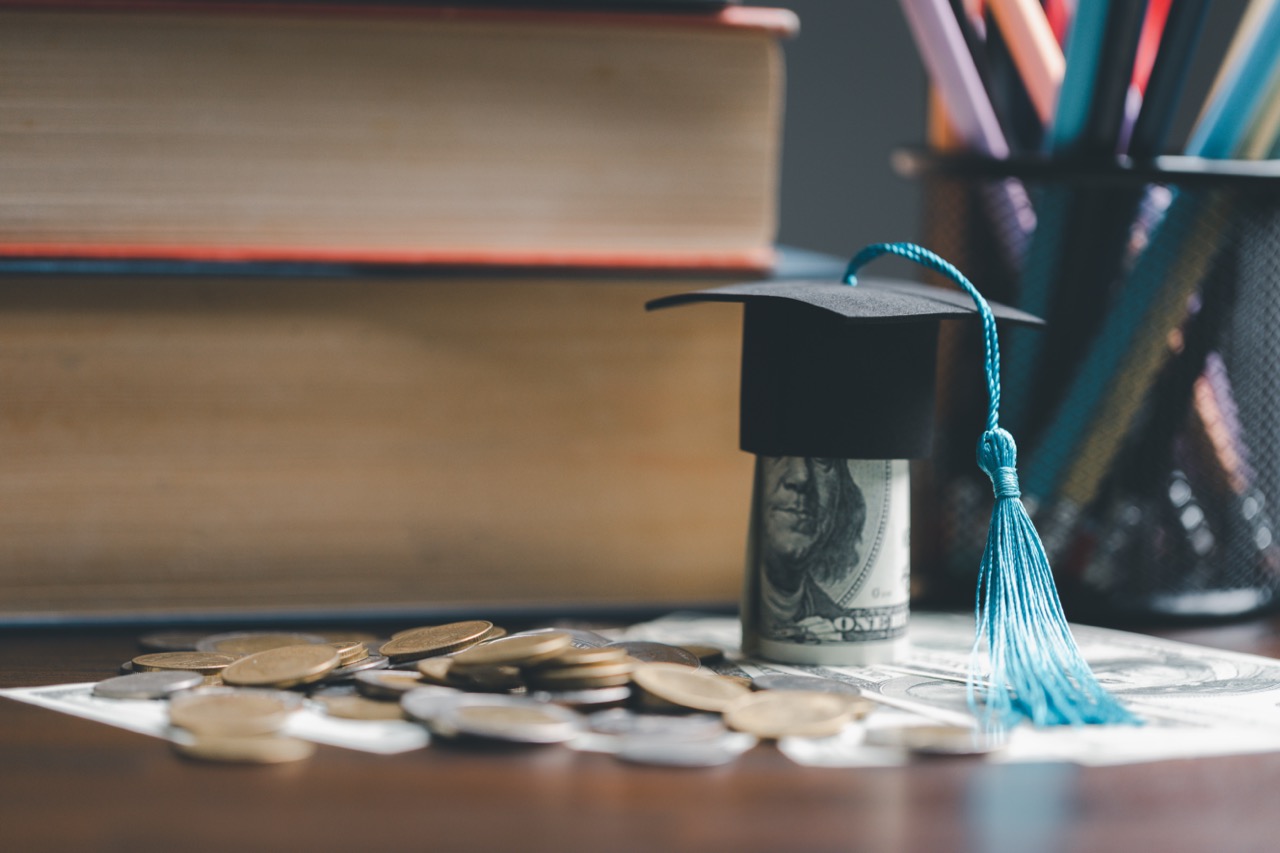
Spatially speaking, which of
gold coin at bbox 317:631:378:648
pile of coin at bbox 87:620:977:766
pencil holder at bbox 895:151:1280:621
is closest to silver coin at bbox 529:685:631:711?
pile of coin at bbox 87:620:977:766

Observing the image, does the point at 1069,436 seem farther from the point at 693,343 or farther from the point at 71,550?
the point at 71,550

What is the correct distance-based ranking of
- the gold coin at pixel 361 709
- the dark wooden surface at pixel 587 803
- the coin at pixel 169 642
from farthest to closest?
the coin at pixel 169 642, the gold coin at pixel 361 709, the dark wooden surface at pixel 587 803

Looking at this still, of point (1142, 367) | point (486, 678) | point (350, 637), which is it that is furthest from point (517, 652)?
point (1142, 367)

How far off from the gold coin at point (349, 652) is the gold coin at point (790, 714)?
0.53 ft

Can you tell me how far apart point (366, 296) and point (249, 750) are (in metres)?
0.26

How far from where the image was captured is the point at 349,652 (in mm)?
583

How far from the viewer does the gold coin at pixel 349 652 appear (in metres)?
0.58

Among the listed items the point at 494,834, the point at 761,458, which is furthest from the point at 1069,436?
the point at 494,834

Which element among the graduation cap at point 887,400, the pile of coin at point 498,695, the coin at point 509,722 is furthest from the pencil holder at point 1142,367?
the coin at point 509,722

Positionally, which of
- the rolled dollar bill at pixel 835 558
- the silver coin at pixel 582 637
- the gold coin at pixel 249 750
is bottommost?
the gold coin at pixel 249 750

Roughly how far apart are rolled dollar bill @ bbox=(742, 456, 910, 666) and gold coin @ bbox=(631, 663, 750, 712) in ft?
0.20

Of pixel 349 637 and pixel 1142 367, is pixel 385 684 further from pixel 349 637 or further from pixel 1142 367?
pixel 1142 367

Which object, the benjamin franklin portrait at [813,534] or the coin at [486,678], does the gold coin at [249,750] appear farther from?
the benjamin franklin portrait at [813,534]

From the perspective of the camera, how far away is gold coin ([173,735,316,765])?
48cm
